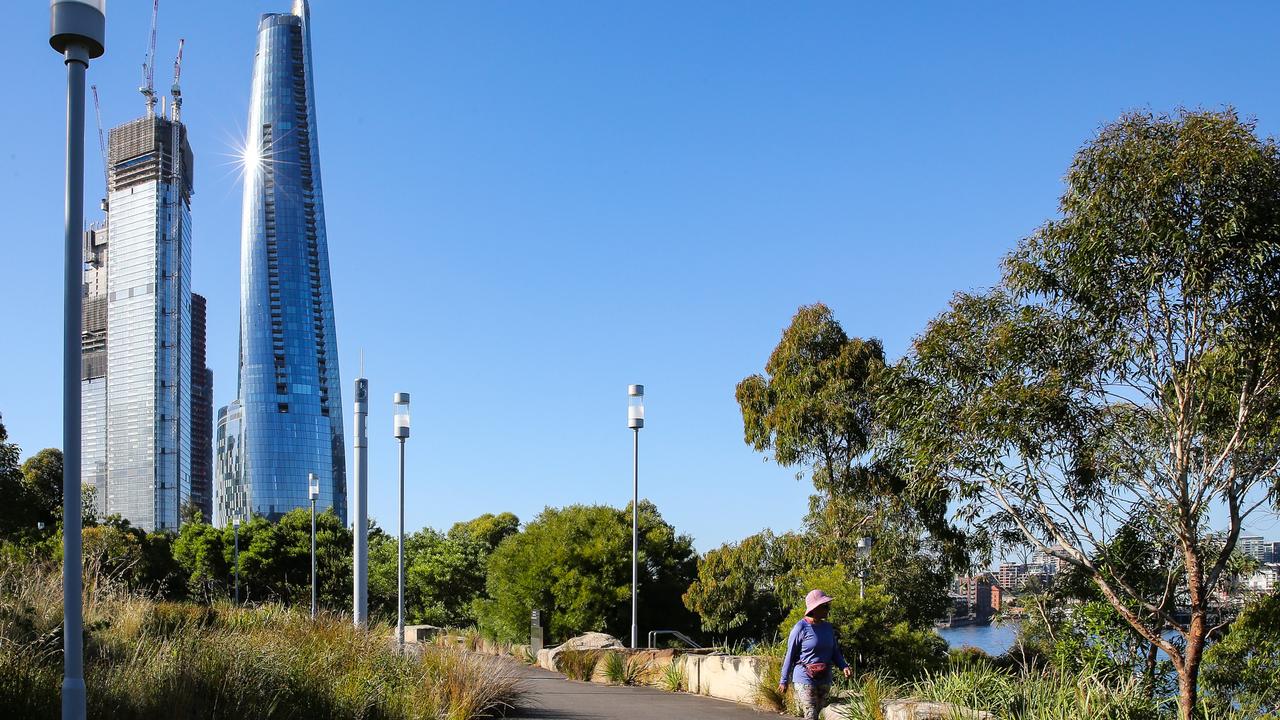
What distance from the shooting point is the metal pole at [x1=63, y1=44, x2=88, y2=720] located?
6848 mm

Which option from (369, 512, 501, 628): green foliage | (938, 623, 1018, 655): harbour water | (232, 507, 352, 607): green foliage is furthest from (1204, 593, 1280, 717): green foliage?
(232, 507, 352, 607): green foliage

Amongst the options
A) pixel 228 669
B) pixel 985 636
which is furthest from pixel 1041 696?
pixel 985 636

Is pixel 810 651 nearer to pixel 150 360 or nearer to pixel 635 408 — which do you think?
pixel 635 408

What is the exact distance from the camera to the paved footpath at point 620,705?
42.4 feet

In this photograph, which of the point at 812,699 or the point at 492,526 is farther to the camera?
the point at 492,526

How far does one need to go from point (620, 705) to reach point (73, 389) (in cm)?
891

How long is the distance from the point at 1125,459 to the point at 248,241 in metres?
140

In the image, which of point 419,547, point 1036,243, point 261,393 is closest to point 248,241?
point 261,393

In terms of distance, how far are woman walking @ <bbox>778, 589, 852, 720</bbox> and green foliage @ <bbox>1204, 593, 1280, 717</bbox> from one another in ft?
22.8

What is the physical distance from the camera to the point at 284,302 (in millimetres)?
139000

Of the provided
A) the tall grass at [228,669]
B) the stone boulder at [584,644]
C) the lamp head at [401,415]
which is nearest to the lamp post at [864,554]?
the stone boulder at [584,644]

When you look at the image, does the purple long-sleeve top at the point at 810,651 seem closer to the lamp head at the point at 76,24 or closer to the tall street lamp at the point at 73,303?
the tall street lamp at the point at 73,303

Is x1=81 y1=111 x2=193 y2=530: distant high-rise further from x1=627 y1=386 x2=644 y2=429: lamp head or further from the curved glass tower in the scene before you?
x1=627 y1=386 x2=644 y2=429: lamp head

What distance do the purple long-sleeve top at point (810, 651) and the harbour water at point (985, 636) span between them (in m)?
9.05
